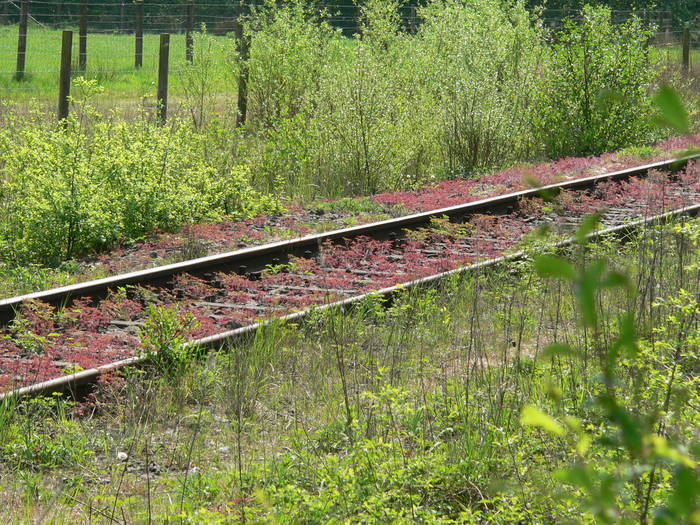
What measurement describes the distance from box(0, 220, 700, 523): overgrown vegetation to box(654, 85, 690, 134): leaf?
153cm

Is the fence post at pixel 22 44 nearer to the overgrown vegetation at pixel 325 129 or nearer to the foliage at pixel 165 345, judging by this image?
the overgrown vegetation at pixel 325 129

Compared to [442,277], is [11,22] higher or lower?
higher

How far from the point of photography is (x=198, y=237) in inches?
367

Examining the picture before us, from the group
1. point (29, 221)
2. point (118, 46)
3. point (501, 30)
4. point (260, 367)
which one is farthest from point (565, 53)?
point (118, 46)

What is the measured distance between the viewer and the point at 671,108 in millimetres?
1078

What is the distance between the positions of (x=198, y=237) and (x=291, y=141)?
443 centimetres

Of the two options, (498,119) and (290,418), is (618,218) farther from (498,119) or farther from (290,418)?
(290,418)

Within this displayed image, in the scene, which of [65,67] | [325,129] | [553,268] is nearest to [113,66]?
[65,67]

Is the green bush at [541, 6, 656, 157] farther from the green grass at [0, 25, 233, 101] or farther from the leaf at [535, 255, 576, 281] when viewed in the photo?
the leaf at [535, 255, 576, 281]

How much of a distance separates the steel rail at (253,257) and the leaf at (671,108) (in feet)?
12.4

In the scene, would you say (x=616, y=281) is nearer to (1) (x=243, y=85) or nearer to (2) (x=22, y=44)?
(1) (x=243, y=85)

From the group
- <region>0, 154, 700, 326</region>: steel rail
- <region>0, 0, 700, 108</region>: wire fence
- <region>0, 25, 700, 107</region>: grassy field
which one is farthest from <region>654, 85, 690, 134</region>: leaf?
<region>0, 25, 700, 107</region>: grassy field

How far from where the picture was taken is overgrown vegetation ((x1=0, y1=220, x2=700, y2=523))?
3.51 metres

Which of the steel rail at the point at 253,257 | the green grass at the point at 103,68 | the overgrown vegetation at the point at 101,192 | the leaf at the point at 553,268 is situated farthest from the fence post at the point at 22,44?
the leaf at the point at 553,268
